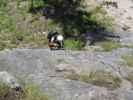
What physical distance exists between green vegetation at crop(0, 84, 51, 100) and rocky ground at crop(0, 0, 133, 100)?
5.9 inches

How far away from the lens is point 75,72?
676 centimetres

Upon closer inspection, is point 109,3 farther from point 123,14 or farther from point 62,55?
point 62,55

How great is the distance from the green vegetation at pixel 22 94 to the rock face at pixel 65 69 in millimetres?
163

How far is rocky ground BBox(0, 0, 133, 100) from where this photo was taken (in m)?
6.03

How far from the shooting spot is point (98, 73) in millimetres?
6777

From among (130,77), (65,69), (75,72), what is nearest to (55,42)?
(65,69)

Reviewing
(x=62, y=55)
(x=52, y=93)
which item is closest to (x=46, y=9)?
(x=62, y=55)

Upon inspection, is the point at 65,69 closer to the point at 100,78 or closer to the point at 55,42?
the point at 100,78

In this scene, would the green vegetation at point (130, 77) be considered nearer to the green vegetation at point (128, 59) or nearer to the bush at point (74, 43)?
the green vegetation at point (128, 59)

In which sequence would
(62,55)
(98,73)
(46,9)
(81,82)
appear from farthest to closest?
(46,9) < (62,55) < (98,73) < (81,82)

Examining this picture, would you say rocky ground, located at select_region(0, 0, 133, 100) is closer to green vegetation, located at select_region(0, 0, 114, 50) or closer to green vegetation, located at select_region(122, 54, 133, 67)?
green vegetation, located at select_region(122, 54, 133, 67)

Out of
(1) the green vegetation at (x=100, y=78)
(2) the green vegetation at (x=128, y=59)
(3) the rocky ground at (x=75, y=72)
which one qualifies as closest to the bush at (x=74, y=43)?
(3) the rocky ground at (x=75, y=72)

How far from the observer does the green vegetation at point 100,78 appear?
6.39 m

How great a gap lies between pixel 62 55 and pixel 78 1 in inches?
253
